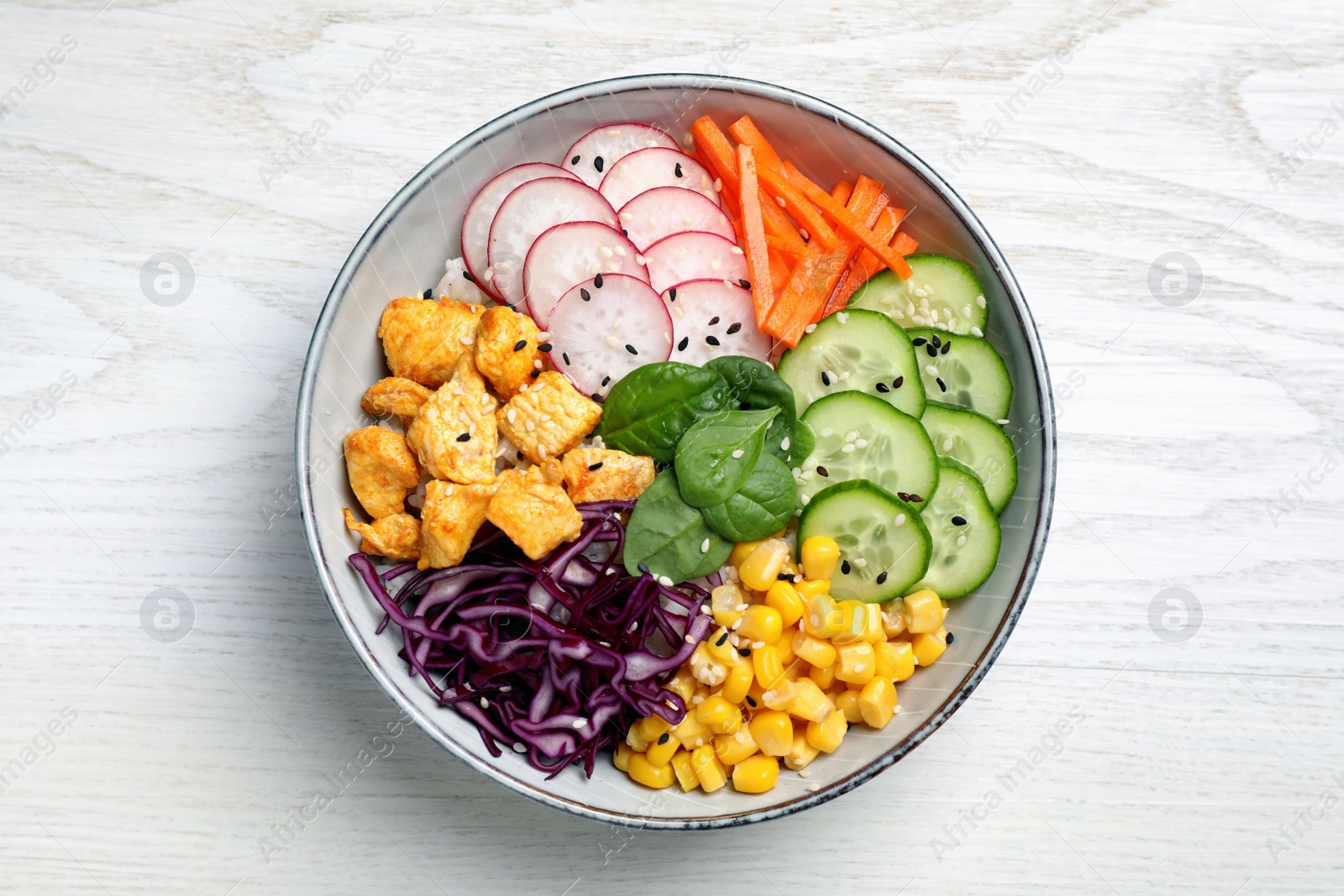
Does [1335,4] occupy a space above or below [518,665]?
above

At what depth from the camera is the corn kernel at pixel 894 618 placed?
2.77 meters

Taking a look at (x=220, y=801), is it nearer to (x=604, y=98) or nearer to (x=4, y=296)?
(x=4, y=296)

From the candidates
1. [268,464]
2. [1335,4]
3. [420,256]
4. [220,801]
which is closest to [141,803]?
[220,801]

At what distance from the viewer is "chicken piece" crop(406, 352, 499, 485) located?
2.65m

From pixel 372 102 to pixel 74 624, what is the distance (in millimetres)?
2192

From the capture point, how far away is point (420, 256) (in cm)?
288

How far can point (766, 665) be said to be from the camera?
8.67 ft

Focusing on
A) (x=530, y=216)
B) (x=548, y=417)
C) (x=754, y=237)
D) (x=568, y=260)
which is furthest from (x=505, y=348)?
(x=754, y=237)

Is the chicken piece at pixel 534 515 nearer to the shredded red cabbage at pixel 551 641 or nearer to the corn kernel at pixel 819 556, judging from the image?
the shredded red cabbage at pixel 551 641

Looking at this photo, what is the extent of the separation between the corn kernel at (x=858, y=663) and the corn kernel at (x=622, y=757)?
726 mm

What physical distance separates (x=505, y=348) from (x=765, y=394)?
816mm

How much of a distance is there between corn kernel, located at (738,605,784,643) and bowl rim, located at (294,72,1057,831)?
1.50 ft

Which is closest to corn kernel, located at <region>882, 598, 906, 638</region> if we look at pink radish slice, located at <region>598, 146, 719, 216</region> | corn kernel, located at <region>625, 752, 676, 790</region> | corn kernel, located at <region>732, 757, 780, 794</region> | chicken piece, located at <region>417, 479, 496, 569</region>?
corn kernel, located at <region>732, 757, 780, 794</region>

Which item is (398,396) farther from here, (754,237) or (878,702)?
(878,702)
